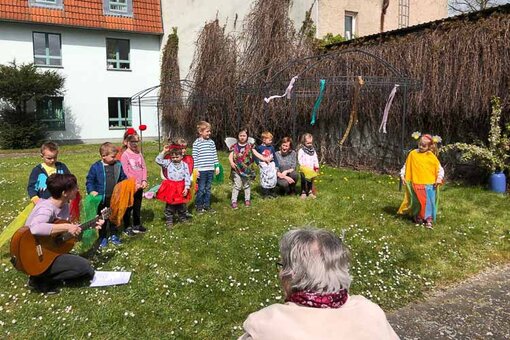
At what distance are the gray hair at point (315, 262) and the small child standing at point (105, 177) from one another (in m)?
4.34

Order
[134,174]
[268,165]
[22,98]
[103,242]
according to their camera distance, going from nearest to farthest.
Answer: [103,242] < [134,174] < [268,165] < [22,98]

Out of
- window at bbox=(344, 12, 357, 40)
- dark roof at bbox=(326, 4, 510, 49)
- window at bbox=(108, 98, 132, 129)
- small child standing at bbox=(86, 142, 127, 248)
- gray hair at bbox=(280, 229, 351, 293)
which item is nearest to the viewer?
gray hair at bbox=(280, 229, 351, 293)

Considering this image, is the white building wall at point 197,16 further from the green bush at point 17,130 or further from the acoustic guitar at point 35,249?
the acoustic guitar at point 35,249

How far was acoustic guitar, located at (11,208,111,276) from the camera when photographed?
4148 mm

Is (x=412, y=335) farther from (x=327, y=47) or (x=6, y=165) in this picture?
(x=6, y=165)

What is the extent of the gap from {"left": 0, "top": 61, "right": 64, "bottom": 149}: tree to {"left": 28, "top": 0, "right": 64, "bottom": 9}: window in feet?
10.7

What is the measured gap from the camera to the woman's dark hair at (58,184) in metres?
4.40

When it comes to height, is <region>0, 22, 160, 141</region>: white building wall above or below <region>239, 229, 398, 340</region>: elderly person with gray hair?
above

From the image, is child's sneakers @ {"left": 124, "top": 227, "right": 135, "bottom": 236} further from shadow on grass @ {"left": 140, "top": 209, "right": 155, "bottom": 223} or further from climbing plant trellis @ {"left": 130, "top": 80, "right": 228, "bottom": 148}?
climbing plant trellis @ {"left": 130, "top": 80, "right": 228, "bottom": 148}

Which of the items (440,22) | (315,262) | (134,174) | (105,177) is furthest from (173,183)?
(440,22)

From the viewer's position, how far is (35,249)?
14.0 ft

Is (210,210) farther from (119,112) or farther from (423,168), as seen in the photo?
(119,112)

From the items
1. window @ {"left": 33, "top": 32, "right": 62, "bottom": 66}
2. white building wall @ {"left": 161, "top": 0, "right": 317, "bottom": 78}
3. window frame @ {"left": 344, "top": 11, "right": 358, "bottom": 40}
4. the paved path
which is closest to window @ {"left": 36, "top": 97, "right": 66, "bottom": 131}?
window @ {"left": 33, "top": 32, "right": 62, "bottom": 66}

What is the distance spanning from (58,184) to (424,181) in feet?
17.2
